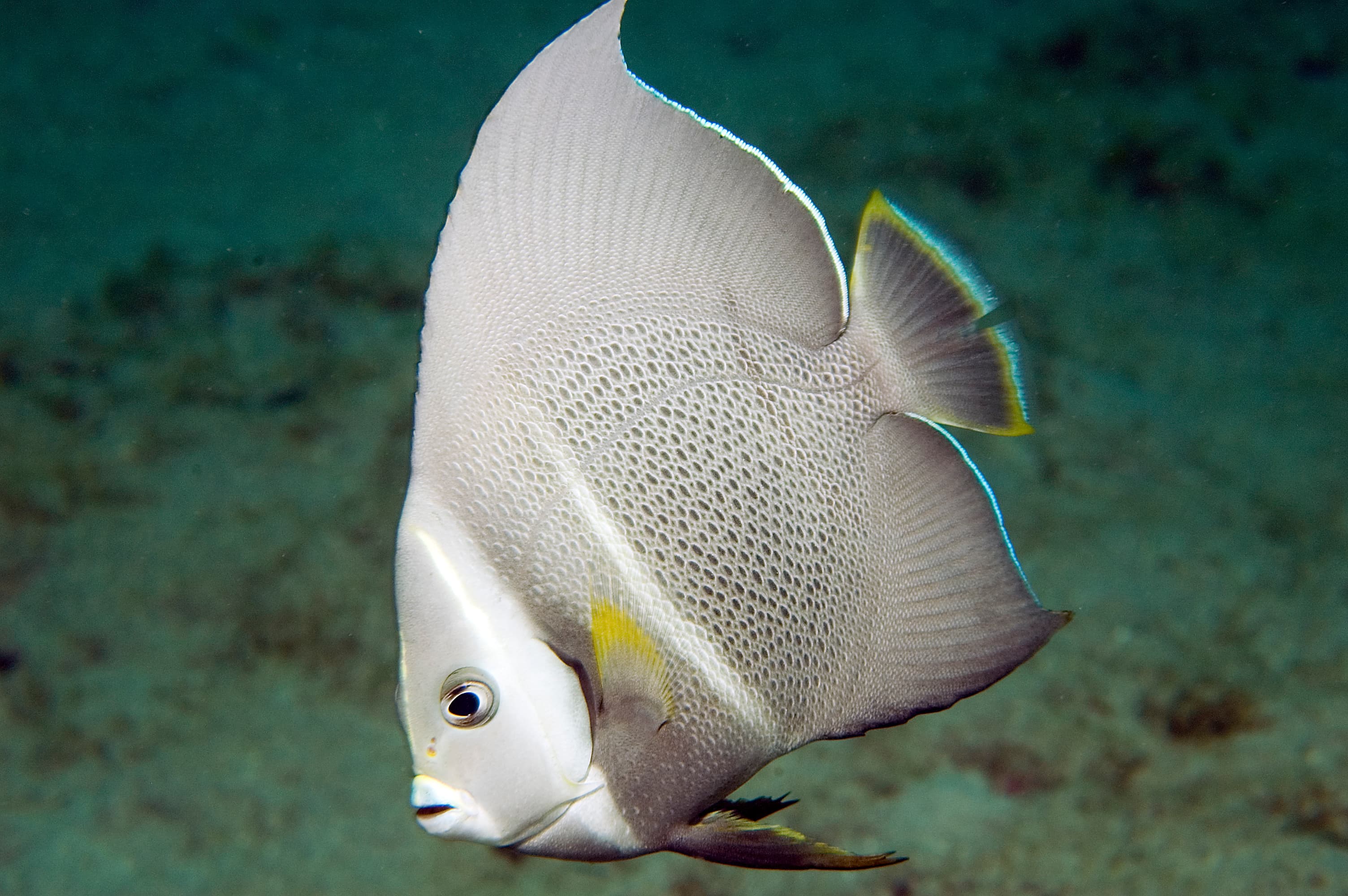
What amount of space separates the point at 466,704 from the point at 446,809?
107 millimetres

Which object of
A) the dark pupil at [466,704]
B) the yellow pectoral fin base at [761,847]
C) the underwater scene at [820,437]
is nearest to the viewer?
the dark pupil at [466,704]

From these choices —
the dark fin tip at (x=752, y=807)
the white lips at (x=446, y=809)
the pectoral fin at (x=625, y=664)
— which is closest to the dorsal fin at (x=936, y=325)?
the pectoral fin at (x=625, y=664)

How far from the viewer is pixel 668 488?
0.78m

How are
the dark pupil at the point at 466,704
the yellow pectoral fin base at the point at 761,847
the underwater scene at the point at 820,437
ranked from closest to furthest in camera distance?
the dark pupil at the point at 466,704
the yellow pectoral fin base at the point at 761,847
the underwater scene at the point at 820,437

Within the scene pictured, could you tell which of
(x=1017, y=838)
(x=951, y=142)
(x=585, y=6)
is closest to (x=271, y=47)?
(x=585, y=6)

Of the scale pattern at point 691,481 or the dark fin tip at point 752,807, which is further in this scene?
the dark fin tip at point 752,807

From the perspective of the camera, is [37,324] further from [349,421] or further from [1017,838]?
[1017,838]

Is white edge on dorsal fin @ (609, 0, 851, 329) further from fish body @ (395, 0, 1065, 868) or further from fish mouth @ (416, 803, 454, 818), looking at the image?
fish mouth @ (416, 803, 454, 818)

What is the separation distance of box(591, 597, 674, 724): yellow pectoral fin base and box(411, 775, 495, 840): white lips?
15 centimetres

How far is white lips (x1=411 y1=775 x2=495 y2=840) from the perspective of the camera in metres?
0.70

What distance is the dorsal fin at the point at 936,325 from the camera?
33.5 inches

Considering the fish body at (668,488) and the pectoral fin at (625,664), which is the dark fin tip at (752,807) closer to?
the fish body at (668,488)

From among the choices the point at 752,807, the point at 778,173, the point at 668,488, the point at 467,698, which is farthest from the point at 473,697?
the point at 778,173

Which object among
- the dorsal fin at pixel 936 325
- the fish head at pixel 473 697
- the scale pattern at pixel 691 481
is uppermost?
the dorsal fin at pixel 936 325
